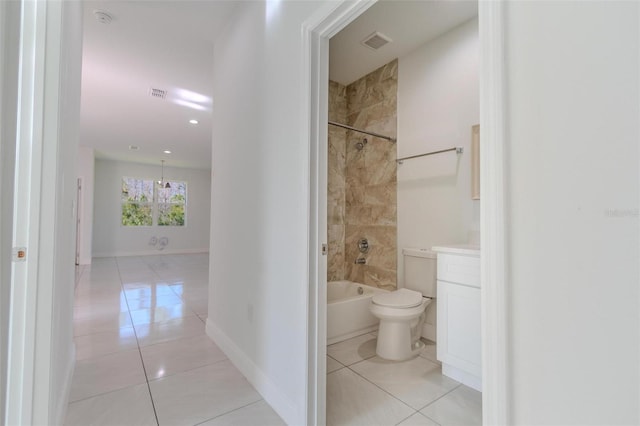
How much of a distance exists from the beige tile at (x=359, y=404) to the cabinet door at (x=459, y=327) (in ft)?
1.64

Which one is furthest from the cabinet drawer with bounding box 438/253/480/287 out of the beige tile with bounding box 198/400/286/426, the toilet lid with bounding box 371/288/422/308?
the beige tile with bounding box 198/400/286/426

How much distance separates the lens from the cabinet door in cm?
179

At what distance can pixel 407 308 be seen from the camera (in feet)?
7.02

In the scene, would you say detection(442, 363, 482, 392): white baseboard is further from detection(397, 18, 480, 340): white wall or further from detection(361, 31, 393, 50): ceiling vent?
detection(361, 31, 393, 50): ceiling vent

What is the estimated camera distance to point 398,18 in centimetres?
233

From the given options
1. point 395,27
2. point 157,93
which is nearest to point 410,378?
point 395,27

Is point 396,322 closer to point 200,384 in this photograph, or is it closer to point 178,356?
point 200,384

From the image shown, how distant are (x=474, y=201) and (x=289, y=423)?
2.00 meters

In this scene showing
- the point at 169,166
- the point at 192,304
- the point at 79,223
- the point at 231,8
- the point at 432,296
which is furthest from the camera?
the point at 169,166

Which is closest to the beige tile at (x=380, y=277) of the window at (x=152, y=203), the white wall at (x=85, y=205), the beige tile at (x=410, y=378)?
the beige tile at (x=410, y=378)

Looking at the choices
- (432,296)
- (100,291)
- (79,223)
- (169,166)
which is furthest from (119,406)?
(169,166)

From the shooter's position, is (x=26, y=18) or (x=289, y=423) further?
(x=289, y=423)

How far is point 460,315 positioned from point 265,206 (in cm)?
142

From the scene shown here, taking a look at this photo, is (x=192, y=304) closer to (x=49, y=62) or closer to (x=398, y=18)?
(x=49, y=62)
